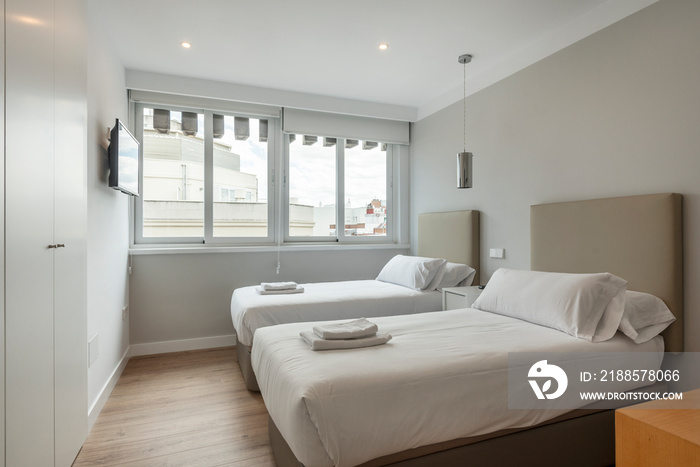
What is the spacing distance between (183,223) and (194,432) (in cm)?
232

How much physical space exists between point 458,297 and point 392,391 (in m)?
1.85

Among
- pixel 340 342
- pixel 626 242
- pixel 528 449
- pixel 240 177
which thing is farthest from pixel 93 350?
pixel 626 242

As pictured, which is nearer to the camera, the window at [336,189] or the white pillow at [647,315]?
the white pillow at [647,315]

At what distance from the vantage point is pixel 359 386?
1425mm

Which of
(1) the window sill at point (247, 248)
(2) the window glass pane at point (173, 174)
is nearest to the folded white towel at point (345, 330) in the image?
(1) the window sill at point (247, 248)

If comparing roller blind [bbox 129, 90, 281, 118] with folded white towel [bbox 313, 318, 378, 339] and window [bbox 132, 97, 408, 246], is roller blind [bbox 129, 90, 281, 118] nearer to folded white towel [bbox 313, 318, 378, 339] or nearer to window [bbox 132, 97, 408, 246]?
window [bbox 132, 97, 408, 246]

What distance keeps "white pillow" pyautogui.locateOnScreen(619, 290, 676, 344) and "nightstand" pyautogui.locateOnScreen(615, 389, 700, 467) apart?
1022 millimetres

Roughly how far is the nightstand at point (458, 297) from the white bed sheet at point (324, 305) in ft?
0.40

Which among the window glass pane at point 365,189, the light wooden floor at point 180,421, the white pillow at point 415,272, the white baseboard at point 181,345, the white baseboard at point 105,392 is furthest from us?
the window glass pane at point 365,189

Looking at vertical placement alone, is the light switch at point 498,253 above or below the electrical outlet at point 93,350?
above

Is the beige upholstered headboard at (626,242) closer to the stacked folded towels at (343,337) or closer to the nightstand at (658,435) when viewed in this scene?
the nightstand at (658,435)

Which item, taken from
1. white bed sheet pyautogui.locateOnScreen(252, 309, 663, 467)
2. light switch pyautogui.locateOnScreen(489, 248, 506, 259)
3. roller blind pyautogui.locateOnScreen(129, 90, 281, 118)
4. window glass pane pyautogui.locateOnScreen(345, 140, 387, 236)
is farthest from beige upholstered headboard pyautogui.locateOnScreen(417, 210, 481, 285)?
roller blind pyautogui.locateOnScreen(129, 90, 281, 118)

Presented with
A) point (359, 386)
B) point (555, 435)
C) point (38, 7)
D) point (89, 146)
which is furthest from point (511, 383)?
point (89, 146)

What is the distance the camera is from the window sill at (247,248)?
12.1 ft
